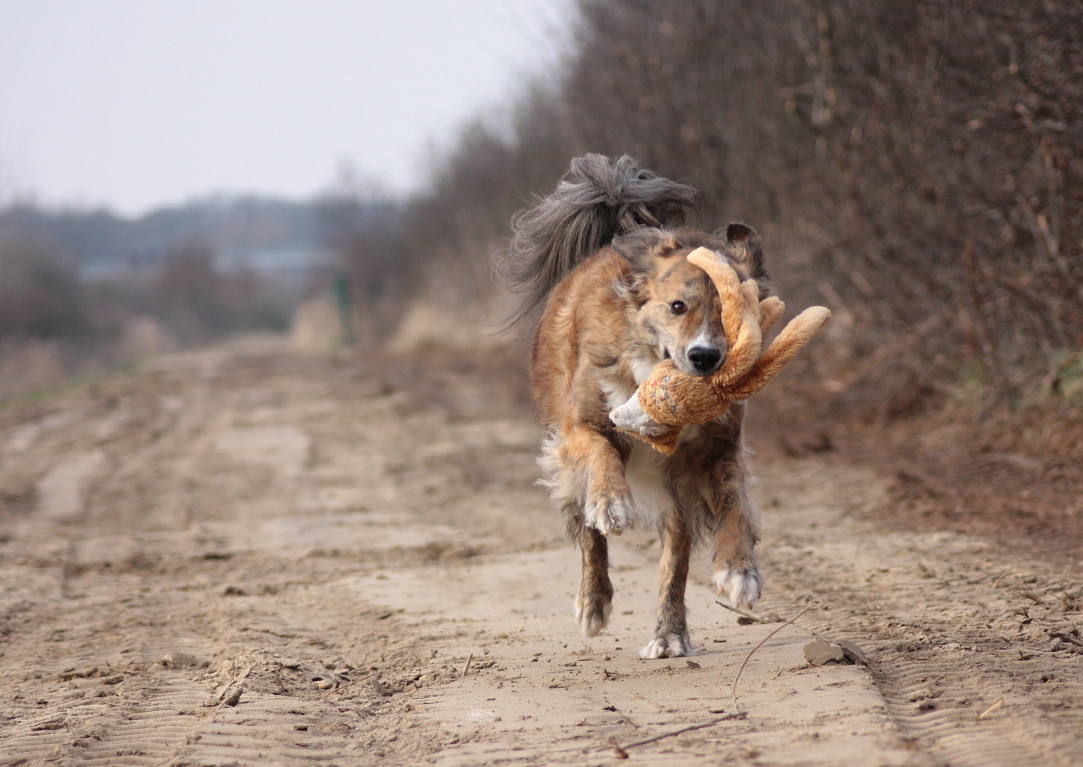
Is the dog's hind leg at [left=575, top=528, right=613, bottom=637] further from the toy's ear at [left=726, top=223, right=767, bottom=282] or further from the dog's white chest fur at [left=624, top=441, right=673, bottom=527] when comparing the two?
the toy's ear at [left=726, top=223, right=767, bottom=282]

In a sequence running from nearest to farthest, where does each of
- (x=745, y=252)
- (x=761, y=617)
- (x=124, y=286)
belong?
(x=745, y=252) < (x=761, y=617) < (x=124, y=286)

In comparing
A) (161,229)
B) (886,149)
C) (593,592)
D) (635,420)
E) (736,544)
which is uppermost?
(161,229)

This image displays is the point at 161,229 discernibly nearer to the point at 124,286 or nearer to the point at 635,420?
the point at 124,286

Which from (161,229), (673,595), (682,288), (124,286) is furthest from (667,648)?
(161,229)

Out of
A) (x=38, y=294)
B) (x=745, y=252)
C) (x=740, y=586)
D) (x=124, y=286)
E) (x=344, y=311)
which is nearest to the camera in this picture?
(x=740, y=586)

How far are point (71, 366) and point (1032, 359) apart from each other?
→ 25708 mm

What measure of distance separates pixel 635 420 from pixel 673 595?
2.75 feet

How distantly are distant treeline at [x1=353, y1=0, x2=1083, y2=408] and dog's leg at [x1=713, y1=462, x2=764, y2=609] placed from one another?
224 centimetres

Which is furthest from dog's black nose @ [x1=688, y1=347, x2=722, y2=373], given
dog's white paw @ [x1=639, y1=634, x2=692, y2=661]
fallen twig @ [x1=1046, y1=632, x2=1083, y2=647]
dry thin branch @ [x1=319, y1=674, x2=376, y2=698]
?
dry thin branch @ [x1=319, y1=674, x2=376, y2=698]

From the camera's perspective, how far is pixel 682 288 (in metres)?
4.12

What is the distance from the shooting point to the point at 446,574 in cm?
597

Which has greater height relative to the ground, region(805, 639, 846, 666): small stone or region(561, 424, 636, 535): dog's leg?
region(561, 424, 636, 535): dog's leg

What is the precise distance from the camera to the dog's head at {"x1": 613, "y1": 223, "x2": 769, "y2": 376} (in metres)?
3.93

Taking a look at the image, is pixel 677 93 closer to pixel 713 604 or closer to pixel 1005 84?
pixel 1005 84
